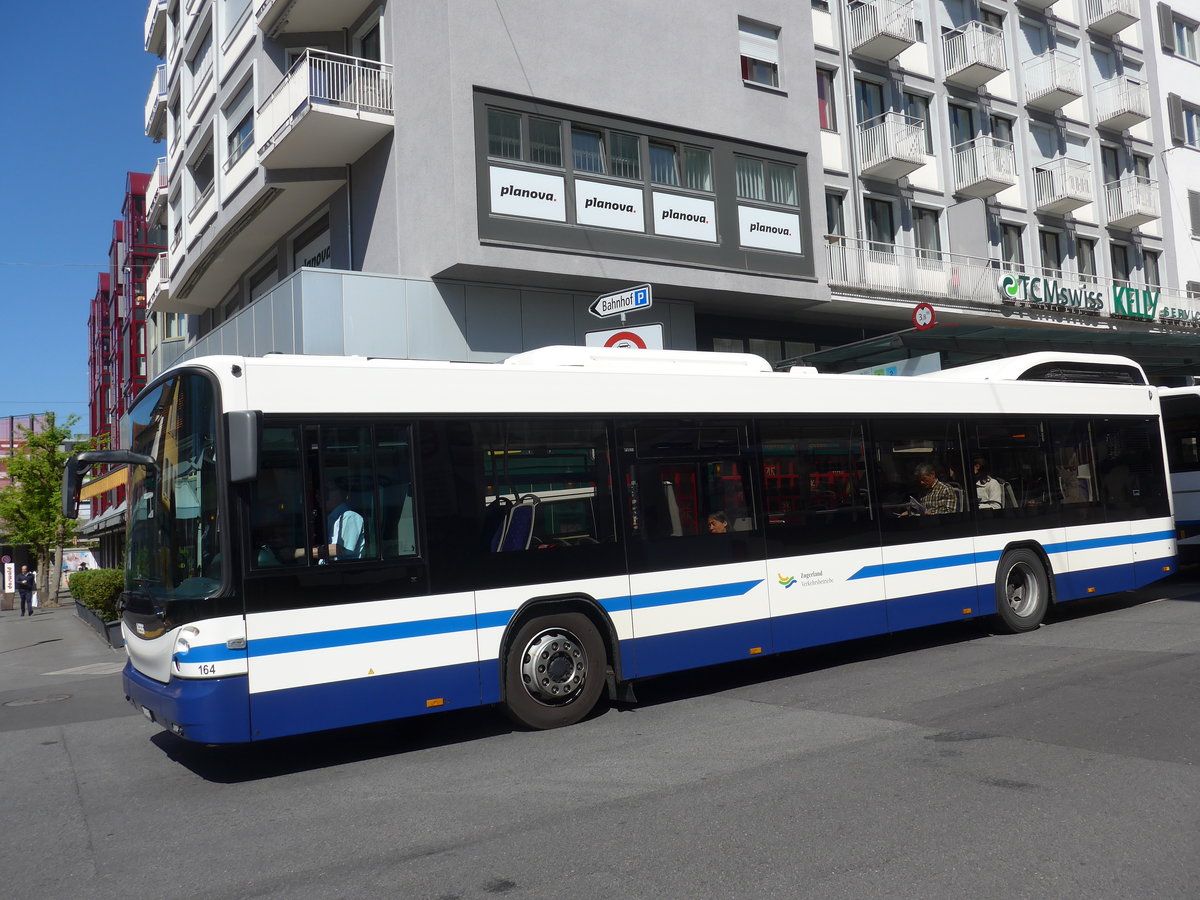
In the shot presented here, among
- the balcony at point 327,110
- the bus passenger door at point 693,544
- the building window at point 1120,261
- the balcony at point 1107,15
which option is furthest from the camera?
the building window at point 1120,261

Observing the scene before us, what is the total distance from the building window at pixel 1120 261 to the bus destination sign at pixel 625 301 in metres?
23.8

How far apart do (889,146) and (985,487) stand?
1451 cm

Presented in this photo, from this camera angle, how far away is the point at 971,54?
86.7 ft

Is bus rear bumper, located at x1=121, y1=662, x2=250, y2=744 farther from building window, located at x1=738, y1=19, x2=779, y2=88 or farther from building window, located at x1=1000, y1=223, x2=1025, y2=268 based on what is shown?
building window, located at x1=1000, y1=223, x2=1025, y2=268

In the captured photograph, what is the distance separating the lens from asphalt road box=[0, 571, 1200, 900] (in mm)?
4602

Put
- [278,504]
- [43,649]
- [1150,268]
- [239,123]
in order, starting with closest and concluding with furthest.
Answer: [278,504] < [43,649] < [239,123] < [1150,268]

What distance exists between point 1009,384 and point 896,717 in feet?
19.0

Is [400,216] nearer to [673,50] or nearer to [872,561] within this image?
[673,50]

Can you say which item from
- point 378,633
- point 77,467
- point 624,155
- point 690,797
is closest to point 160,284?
point 624,155

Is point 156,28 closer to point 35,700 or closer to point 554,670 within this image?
point 35,700

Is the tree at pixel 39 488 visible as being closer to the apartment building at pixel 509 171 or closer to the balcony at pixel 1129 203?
the apartment building at pixel 509 171

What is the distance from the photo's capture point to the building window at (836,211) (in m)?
23.8

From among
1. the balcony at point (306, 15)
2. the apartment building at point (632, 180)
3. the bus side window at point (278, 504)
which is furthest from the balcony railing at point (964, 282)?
the bus side window at point (278, 504)

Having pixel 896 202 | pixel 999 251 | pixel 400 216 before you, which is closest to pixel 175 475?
pixel 400 216
